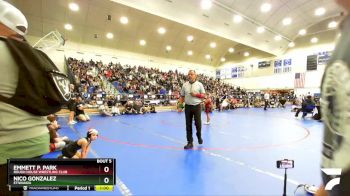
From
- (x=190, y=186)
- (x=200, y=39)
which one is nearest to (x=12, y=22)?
(x=190, y=186)

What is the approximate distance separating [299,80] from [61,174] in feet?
99.2

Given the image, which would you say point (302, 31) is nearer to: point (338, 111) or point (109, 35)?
point (109, 35)

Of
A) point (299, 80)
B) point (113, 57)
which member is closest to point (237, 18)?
point (113, 57)

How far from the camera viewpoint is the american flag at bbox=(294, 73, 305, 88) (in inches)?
1038

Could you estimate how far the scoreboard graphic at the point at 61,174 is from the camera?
0.85 metres

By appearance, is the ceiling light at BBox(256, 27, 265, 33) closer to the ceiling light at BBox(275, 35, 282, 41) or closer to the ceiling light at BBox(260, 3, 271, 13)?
the ceiling light at BBox(260, 3, 271, 13)

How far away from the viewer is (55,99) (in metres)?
1.04

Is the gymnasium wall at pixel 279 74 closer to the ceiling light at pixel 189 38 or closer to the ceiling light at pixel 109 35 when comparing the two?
the ceiling light at pixel 189 38

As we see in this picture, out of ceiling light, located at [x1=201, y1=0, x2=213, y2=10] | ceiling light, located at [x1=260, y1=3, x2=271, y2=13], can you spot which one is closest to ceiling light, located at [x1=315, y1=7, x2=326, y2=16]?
ceiling light, located at [x1=260, y1=3, x2=271, y2=13]

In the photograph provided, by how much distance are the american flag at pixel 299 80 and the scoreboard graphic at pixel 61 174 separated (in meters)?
29.8

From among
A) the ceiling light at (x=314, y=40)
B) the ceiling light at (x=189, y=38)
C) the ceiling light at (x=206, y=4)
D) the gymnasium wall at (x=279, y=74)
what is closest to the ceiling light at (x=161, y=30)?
the ceiling light at (x=189, y=38)

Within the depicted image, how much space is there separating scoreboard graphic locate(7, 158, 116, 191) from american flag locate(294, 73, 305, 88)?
29.8 metres

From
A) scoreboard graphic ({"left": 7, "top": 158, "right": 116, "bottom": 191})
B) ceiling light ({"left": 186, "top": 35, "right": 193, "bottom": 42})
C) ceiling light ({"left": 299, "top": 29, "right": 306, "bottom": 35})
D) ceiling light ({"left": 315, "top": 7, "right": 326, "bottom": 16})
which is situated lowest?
scoreboard graphic ({"left": 7, "top": 158, "right": 116, "bottom": 191})

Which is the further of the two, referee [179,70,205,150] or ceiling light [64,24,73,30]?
ceiling light [64,24,73,30]
